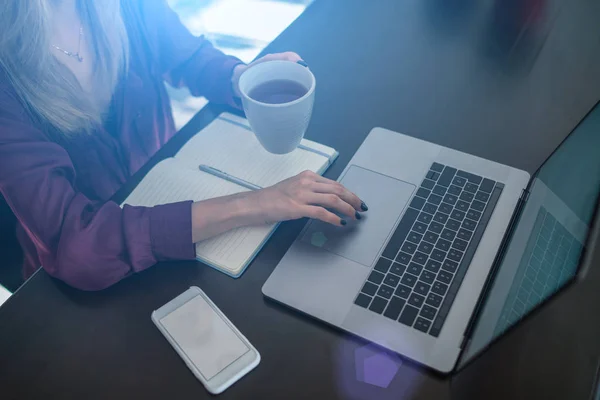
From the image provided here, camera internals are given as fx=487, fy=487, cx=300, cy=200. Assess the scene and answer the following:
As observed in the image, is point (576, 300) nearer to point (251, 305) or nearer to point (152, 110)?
point (251, 305)

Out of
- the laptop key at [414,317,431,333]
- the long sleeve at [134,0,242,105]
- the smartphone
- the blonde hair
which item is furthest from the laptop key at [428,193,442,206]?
the blonde hair

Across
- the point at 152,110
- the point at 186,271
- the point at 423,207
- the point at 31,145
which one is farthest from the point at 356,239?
the point at 152,110

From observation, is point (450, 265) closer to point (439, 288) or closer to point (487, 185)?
point (439, 288)

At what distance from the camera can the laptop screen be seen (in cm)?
46

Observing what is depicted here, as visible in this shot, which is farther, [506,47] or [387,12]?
[387,12]

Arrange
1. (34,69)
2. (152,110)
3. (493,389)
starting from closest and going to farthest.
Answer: (493,389), (34,69), (152,110)

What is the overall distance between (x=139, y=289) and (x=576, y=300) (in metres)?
0.60

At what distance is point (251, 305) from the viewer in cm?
66

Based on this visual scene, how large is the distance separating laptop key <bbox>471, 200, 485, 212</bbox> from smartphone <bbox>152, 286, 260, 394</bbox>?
1.25ft

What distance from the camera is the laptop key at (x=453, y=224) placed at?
2.32 ft

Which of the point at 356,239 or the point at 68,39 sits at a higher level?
the point at 68,39

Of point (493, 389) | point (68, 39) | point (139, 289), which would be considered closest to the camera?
point (493, 389)

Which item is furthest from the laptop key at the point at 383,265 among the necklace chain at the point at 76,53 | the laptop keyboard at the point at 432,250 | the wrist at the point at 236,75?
the necklace chain at the point at 76,53

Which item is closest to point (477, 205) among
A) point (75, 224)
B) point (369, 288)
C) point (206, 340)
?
point (369, 288)
